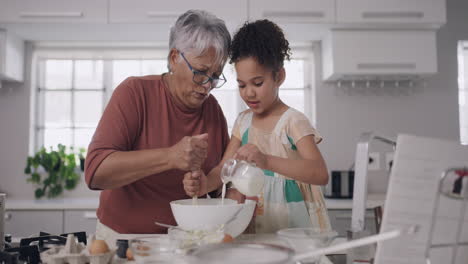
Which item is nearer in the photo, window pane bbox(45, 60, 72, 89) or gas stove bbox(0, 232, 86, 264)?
gas stove bbox(0, 232, 86, 264)

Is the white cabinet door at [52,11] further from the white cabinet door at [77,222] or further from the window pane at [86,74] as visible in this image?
the white cabinet door at [77,222]

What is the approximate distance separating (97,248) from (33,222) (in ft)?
6.77

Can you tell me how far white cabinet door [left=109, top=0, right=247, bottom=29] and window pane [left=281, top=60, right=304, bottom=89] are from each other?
887mm

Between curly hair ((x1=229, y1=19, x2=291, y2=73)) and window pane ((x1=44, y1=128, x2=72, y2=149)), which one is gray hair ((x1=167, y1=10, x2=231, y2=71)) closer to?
curly hair ((x1=229, y1=19, x2=291, y2=73))

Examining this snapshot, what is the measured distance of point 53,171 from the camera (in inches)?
121

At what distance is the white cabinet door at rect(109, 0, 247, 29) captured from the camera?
2678 millimetres

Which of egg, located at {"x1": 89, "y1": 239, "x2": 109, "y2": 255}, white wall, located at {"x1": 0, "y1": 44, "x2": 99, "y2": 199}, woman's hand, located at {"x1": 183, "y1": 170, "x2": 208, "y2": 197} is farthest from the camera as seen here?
white wall, located at {"x1": 0, "y1": 44, "x2": 99, "y2": 199}

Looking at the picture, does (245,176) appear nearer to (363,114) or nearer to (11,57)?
(363,114)

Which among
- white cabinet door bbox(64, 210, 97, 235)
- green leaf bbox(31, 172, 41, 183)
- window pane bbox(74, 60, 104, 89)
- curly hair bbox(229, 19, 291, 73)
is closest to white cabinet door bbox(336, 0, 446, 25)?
curly hair bbox(229, 19, 291, 73)

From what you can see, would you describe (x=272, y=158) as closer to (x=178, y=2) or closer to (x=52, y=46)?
(x=178, y=2)

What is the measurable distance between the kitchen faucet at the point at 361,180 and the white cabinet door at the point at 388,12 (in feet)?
7.03

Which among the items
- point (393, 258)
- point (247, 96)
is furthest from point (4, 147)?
point (393, 258)

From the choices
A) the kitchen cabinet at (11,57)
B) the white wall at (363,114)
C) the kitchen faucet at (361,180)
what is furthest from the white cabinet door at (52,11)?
the kitchen faucet at (361,180)

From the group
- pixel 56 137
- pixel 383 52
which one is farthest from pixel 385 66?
pixel 56 137
